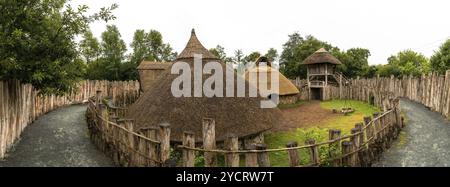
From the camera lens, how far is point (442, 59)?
1174 inches

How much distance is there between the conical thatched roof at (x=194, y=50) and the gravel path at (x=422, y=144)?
778cm

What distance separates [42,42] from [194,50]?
630cm

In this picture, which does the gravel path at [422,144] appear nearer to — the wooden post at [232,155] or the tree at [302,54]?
the wooden post at [232,155]

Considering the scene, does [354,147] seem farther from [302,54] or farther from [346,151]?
[302,54]

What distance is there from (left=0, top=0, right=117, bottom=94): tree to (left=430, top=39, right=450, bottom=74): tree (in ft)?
98.0

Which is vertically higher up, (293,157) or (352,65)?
(352,65)

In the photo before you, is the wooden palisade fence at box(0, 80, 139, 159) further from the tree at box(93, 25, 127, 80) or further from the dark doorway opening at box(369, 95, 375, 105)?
the tree at box(93, 25, 127, 80)

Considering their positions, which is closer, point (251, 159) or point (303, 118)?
point (251, 159)

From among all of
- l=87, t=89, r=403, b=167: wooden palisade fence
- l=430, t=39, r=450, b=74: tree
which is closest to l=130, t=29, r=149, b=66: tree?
l=430, t=39, r=450, b=74: tree

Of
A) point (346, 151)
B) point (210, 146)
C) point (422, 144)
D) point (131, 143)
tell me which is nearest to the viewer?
point (210, 146)

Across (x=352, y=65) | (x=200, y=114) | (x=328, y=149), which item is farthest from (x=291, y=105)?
(x=328, y=149)

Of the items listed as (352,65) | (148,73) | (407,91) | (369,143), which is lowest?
(369,143)
